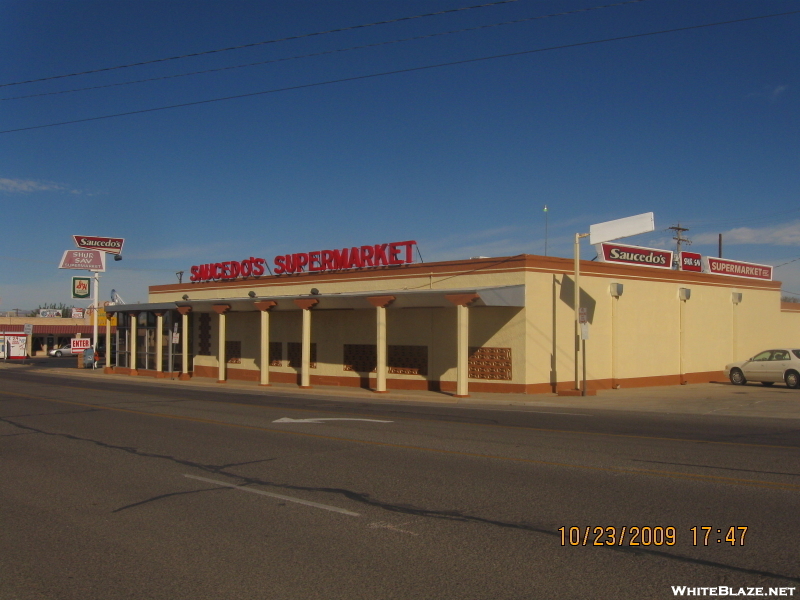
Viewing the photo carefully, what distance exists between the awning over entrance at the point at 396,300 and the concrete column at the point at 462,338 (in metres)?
0.18

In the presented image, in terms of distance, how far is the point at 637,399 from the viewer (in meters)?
22.9

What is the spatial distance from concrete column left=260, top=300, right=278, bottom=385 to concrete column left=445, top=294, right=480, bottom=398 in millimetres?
10435

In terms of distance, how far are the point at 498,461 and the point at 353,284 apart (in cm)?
2079

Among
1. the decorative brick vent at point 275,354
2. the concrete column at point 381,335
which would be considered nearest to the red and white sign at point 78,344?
the decorative brick vent at point 275,354

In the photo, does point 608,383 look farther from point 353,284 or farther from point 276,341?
point 276,341

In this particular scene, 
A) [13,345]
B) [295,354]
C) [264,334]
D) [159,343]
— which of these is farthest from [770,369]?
[13,345]

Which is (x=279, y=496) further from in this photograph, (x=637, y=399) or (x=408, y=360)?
(x=408, y=360)

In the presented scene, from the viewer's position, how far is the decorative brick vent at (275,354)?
114 ft

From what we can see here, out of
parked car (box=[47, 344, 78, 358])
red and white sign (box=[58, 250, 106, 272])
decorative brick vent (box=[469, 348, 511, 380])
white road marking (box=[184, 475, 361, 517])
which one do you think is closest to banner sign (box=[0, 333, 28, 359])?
parked car (box=[47, 344, 78, 358])

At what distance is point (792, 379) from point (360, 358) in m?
17.7

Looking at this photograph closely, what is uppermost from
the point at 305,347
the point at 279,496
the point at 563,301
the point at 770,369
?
the point at 563,301

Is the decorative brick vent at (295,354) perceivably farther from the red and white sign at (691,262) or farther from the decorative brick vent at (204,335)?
the red and white sign at (691,262)

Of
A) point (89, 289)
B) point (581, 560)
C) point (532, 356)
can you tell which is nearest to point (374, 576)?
point (581, 560)

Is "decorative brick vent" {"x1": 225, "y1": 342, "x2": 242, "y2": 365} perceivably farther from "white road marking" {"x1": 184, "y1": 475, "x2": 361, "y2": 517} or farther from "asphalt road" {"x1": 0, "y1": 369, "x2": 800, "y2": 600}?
"white road marking" {"x1": 184, "y1": 475, "x2": 361, "y2": 517}
